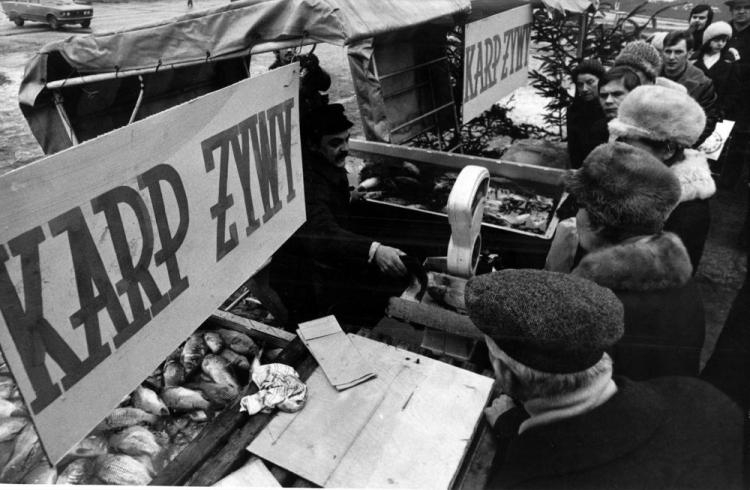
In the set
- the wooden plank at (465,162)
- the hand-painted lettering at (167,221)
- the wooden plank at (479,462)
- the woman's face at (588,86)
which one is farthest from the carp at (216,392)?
the woman's face at (588,86)

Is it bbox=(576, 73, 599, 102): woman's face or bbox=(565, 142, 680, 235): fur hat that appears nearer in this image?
bbox=(565, 142, 680, 235): fur hat

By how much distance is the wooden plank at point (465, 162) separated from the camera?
3.86m

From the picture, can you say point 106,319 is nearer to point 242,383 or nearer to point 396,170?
point 242,383

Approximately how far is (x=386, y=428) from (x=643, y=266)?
111 centimetres

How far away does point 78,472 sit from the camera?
6.27 ft

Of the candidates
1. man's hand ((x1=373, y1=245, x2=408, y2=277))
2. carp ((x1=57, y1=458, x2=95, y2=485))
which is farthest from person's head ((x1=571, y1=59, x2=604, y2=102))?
carp ((x1=57, y1=458, x2=95, y2=485))

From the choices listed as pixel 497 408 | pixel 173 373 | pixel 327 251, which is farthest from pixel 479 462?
pixel 173 373

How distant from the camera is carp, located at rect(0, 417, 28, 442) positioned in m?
2.04

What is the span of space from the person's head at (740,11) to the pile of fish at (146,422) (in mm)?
6241

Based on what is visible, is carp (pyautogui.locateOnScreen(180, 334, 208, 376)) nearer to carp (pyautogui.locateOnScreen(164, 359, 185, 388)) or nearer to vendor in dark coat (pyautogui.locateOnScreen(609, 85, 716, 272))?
carp (pyautogui.locateOnScreen(164, 359, 185, 388))

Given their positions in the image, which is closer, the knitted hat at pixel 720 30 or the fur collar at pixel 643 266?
the fur collar at pixel 643 266

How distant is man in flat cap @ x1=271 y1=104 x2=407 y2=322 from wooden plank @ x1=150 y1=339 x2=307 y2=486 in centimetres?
106

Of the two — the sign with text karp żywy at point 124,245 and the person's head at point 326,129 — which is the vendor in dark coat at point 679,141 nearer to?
the person's head at point 326,129

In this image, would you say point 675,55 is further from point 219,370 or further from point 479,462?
point 219,370
